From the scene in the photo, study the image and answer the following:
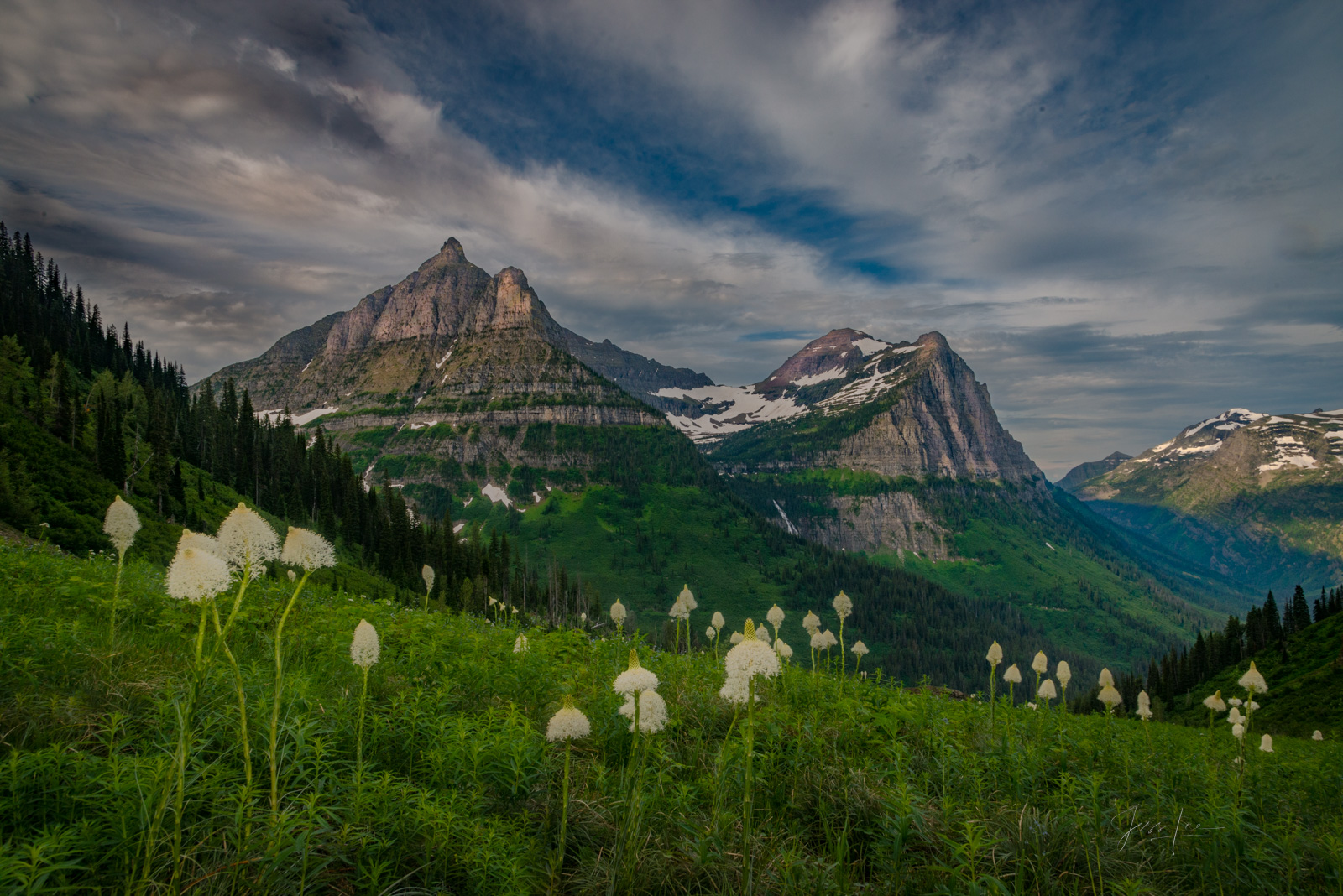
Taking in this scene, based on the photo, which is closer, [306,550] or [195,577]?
[195,577]

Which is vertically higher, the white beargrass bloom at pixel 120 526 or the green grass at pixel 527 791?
the white beargrass bloom at pixel 120 526

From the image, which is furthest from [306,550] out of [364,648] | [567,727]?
[567,727]

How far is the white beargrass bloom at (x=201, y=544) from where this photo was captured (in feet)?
14.9

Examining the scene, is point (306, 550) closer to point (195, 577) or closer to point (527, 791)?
point (195, 577)

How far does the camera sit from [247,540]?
464 centimetres

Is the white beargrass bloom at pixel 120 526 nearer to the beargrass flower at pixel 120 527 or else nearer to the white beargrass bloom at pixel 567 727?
the beargrass flower at pixel 120 527

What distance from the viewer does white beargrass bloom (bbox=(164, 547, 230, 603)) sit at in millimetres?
4227

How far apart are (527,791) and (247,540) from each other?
4.13 m

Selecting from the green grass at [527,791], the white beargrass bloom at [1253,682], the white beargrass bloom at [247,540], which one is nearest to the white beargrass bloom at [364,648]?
the green grass at [527,791]

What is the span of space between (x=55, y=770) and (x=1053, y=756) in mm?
12576

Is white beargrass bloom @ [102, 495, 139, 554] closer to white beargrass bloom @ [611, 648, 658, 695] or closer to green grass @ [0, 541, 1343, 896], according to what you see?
green grass @ [0, 541, 1343, 896]

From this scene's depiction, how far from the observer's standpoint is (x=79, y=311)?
142m

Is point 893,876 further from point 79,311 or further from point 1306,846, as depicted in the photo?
point 79,311

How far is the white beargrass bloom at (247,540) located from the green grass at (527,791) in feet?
4.82
